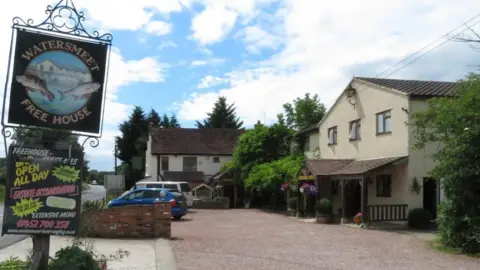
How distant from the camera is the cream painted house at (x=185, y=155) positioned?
49000 millimetres

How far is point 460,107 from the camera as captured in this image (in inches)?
565

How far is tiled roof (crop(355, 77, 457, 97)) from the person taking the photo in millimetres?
21905

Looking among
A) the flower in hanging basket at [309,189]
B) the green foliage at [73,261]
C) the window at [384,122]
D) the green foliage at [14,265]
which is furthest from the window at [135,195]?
the green foliage at [73,261]

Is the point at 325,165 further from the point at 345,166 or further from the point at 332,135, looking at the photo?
the point at 332,135

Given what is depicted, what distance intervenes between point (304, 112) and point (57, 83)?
45.3 meters

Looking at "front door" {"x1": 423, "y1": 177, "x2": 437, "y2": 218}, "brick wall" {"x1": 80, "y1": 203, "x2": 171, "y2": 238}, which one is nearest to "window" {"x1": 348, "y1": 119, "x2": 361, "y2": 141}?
"front door" {"x1": 423, "y1": 177, "x2": 437, "y2": 218}

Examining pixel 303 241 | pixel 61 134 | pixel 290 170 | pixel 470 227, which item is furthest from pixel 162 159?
pixel 61 134

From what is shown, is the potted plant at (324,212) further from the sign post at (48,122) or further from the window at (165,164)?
the window at (165,164)

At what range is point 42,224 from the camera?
709 centimetres

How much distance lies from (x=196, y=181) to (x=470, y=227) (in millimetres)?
35689

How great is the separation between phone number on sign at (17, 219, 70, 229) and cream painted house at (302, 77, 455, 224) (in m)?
13.8

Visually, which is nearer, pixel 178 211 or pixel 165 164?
pixel 178 211

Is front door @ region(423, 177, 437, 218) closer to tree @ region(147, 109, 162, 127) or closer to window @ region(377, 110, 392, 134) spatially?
window @ region(377, 110, 392, 134)

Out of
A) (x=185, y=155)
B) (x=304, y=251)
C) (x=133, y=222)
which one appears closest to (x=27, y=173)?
(x=304, y=251)
